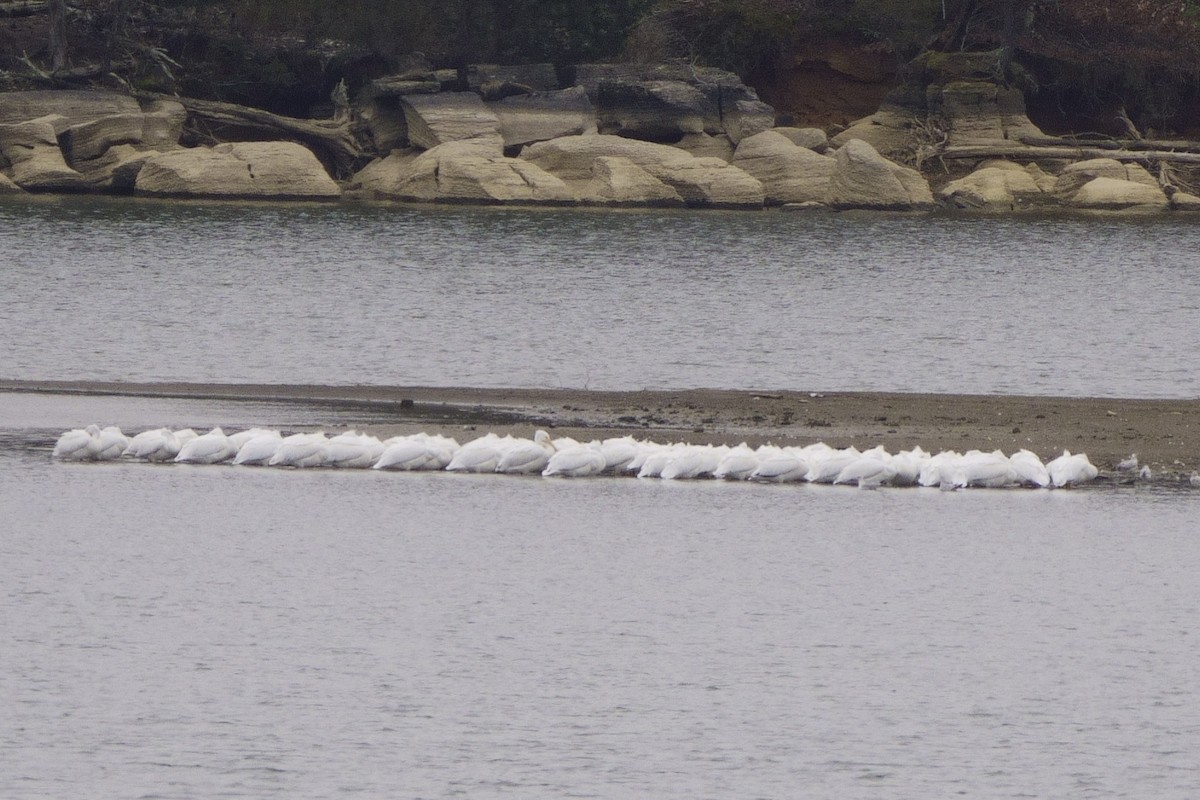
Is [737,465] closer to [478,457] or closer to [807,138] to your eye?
[478,457]

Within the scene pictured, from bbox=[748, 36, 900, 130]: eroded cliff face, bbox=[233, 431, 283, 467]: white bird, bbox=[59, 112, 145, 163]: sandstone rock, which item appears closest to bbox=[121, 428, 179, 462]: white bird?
bbox=[233, 431, 283, 467]: white bird

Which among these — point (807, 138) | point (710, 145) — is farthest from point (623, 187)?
point (807, 138)

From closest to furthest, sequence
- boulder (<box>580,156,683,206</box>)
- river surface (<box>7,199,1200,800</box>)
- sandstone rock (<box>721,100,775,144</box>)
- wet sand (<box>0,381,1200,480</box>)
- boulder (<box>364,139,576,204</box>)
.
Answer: river surface (<box>7,199,1200,800</box>) → wet sand (<box>0,381,1200,480</box>) → boulder (<box>364,139,576,204</box>) → boulder (<box>580,156,683,206</box>) → sandstone rock (<box>721,100,775,144</box>)

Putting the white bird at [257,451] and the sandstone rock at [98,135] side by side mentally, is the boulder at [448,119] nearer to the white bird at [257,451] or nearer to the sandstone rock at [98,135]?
the sandstone rock at [98,135]

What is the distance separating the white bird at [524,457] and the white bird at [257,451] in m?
2.25

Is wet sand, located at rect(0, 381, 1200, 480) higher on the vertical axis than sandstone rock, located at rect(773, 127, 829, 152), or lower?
higher

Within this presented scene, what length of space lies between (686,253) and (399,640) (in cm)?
3092

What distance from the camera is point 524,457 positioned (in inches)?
770

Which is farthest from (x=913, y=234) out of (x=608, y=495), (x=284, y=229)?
(x=608, y=495)

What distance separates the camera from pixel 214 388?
80.8ft

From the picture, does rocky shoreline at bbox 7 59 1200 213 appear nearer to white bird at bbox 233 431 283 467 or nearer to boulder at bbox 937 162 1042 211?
boulder at bbox 937 162 1042 211

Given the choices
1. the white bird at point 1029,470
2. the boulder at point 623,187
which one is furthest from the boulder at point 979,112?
the white bird at point 1029,470

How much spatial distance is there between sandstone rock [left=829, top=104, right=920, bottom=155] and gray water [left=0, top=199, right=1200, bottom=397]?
6373 millimetres

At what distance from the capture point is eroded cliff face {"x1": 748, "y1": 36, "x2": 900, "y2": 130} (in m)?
64.6
